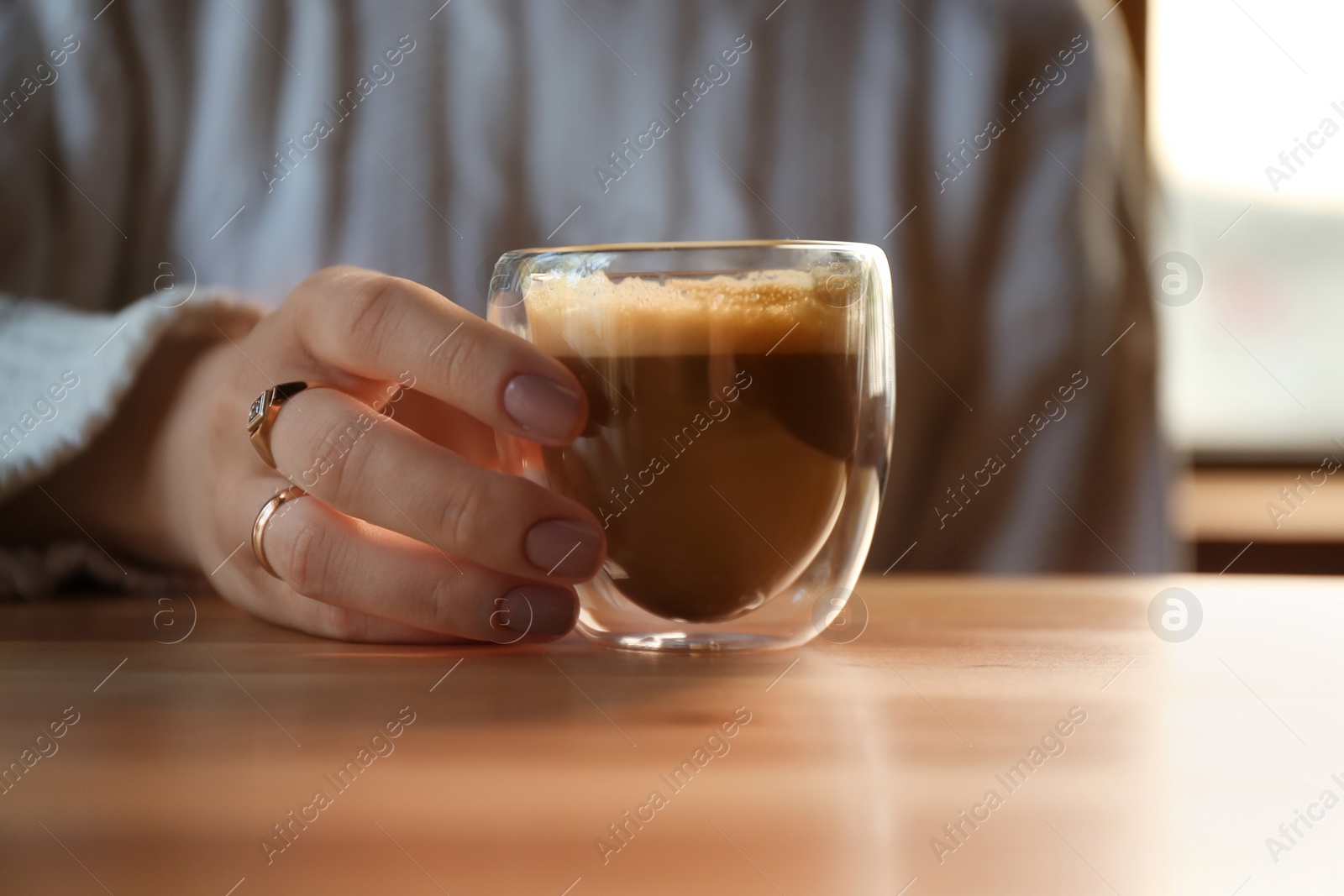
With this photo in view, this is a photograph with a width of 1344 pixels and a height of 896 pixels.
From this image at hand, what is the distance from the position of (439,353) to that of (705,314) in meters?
0.11

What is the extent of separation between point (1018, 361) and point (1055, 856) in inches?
39.3

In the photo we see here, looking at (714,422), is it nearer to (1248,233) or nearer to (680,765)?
(680,765)

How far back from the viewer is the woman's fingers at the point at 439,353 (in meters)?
0.40

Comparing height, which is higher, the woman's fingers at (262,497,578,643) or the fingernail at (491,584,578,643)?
the woman's fingers at (262,497,578,643)

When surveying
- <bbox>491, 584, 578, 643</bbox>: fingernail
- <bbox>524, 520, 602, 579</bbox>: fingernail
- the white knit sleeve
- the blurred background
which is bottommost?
the blurred background

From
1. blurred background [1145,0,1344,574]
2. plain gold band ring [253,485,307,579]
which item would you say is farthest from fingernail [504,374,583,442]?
blurred background [1145,0,1344,574]

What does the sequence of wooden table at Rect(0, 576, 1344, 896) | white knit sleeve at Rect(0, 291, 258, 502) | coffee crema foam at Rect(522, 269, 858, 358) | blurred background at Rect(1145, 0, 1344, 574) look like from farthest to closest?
blurred background at Rect(1145, 0, 1344, 574) → white knit sleeve at Rect(0, 291, 258, 502) → coffee crema foam at Rect(522, 269, 858, 358) → wooden table at Rect(0, 576, 1344, 896)

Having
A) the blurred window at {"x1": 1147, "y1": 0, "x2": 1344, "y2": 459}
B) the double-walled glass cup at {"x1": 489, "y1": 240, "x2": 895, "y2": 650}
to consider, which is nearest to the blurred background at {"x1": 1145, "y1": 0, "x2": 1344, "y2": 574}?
the blurred window at {"x1": 1147, "y1": 0, "x2": 1344, "y2": 459}

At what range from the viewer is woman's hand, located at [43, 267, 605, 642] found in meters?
0.41

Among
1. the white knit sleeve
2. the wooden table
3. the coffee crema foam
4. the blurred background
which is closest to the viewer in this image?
the wooden table

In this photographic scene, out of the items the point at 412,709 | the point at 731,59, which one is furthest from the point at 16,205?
the point at 412,709

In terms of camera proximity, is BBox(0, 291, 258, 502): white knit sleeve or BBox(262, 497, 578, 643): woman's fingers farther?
BBox(0, 291, 258, 502): white knit sleeve

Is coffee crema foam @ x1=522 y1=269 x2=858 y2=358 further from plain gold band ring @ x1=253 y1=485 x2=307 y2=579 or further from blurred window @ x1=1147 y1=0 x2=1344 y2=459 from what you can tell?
blurred window @ x1=1147 y1=0 x2=1344 y2=459

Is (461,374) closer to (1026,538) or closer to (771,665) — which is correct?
(771,665)
